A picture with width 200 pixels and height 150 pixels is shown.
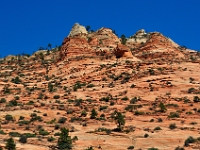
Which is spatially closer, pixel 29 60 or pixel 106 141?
pixel 106 141

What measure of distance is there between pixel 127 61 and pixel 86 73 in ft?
26.2

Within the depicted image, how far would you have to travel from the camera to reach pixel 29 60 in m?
90.3

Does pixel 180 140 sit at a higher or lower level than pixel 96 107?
lower

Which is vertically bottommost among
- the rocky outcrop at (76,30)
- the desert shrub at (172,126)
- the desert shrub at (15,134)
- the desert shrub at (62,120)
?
the desert shrub at (15,134)

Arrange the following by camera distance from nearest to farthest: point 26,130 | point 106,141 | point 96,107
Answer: point 106,141
point 26,130
point 96,107

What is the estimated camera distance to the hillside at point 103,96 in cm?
3139

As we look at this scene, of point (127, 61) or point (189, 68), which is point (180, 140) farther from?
point (127, 61)

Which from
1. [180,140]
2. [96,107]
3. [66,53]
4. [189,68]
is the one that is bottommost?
[180,140]

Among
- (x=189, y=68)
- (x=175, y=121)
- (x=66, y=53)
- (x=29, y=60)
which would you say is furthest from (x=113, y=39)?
(x=175, y=121)

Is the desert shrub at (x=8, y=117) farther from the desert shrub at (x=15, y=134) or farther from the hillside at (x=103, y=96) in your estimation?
the desert shrub at (x=15, y=134)

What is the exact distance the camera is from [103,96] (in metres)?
50.2

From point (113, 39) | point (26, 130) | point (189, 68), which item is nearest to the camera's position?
point (26, 130)

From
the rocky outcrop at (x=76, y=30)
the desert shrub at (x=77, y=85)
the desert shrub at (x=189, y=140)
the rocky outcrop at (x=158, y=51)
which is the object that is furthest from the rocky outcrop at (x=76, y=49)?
the desert shrub at (x=189, y=140)

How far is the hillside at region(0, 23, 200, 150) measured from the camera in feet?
103
